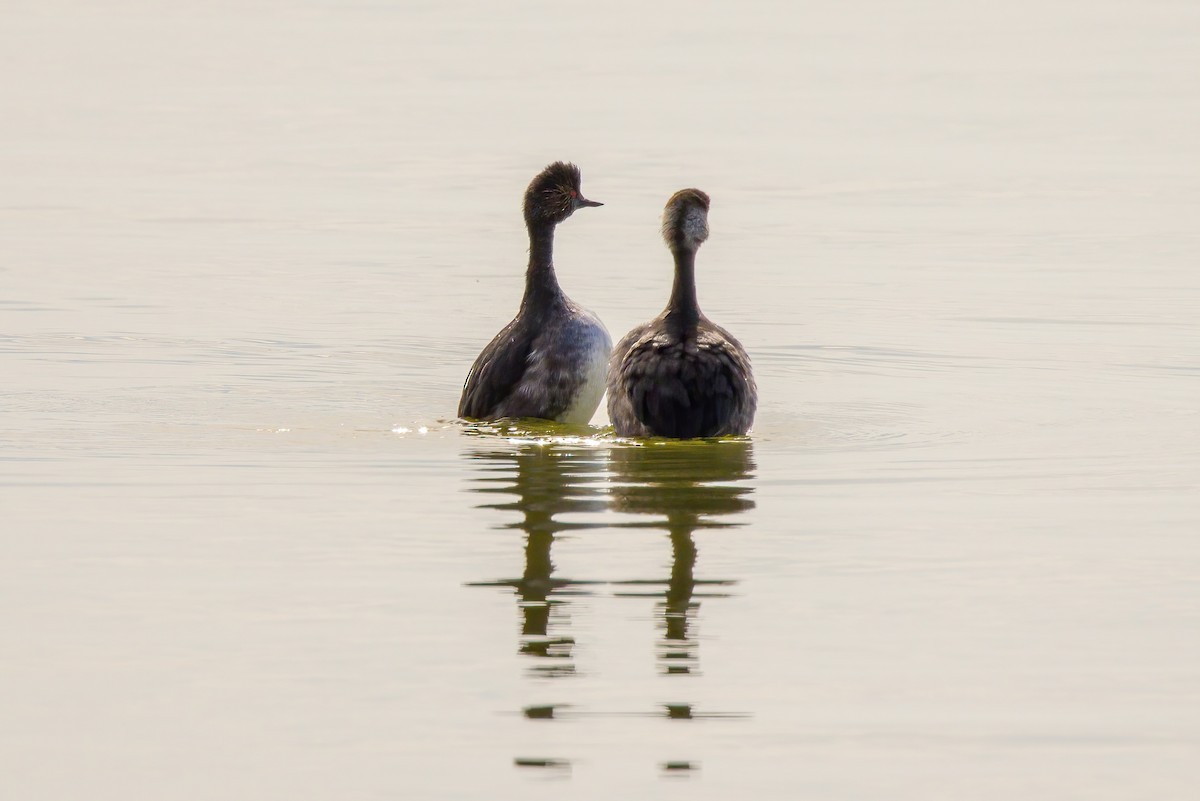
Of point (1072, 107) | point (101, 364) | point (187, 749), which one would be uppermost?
point (1072, 107)

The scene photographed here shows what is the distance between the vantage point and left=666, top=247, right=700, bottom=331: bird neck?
1332cm

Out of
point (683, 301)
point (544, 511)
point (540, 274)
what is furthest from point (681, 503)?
point (540, 274)

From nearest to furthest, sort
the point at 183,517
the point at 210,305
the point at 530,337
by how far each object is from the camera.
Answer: the point at 183,517 → the point at 530,337 → the point at 210,305

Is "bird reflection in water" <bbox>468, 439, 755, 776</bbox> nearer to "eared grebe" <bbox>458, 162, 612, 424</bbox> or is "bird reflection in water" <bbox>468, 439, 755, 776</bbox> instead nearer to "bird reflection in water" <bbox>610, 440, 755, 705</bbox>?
"bird reflection in water" <bbox>610, 440, 755, 705</bbox>

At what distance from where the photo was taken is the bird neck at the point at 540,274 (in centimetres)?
1454

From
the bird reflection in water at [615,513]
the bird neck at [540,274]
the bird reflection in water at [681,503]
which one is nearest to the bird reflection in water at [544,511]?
the bird reflection in water at [615,513]

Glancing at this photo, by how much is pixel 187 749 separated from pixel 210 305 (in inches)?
472

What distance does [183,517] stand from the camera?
10.4 meters

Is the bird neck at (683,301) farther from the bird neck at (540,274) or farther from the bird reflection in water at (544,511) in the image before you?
the bird neck at (540,274)

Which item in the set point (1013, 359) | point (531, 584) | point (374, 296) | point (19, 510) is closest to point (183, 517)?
point (19, 510)

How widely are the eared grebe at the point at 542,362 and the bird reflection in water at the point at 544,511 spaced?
3.50ft

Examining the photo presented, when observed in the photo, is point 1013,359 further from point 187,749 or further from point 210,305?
point 187,749

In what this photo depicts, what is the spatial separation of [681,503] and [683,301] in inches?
103

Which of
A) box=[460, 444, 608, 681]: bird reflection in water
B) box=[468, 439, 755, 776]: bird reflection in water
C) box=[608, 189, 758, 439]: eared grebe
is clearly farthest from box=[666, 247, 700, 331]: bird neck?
box=[460, 444, 608, 681]: bird reflection in water
